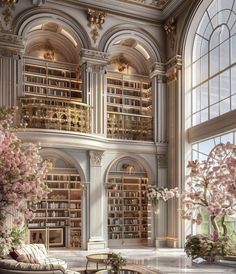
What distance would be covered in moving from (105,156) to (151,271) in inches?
207

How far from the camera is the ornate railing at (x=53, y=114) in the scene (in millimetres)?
12781

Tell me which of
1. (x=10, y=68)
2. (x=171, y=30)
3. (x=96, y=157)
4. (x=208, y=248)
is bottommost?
(x=208, y=248)

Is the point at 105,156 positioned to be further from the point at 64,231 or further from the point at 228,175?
the point at 228,175

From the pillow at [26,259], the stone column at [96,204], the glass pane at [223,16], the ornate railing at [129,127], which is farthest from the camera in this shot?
Result: the ornate railing at [129,127]

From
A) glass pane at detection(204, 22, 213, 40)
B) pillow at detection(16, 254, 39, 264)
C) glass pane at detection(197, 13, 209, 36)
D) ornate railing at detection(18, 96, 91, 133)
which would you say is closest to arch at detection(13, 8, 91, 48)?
ornate railing at detection(18, 96, 91, 133)

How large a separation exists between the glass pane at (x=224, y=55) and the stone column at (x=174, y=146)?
1775mm

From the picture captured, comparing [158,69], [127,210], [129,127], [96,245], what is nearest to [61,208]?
[96,245]

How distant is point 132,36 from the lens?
50.1ft

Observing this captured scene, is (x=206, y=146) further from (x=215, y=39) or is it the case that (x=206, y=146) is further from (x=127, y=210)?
(x=127, y=210)

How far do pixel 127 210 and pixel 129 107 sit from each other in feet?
12.1

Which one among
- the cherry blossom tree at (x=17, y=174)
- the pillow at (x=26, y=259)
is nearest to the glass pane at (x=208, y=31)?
the cherry blossom tree at (x=17, y=174)

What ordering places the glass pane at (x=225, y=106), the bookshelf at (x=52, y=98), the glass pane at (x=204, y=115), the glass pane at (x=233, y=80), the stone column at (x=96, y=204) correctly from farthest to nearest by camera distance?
the glass pane at (x=204, y=115) → the stone column at (x=96, y=204) → the bookshelf at (x=52, y=98) → the glass pane at (x=225, y=106) → the glass pane at (x=233, y=80)

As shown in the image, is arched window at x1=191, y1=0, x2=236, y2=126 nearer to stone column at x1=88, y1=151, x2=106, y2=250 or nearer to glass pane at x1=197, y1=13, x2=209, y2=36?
glass pane at x1=197, y1=13, x2=209, y2=36

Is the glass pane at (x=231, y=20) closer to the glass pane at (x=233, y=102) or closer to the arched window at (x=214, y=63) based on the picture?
the arched window at (x=214, y=63)
